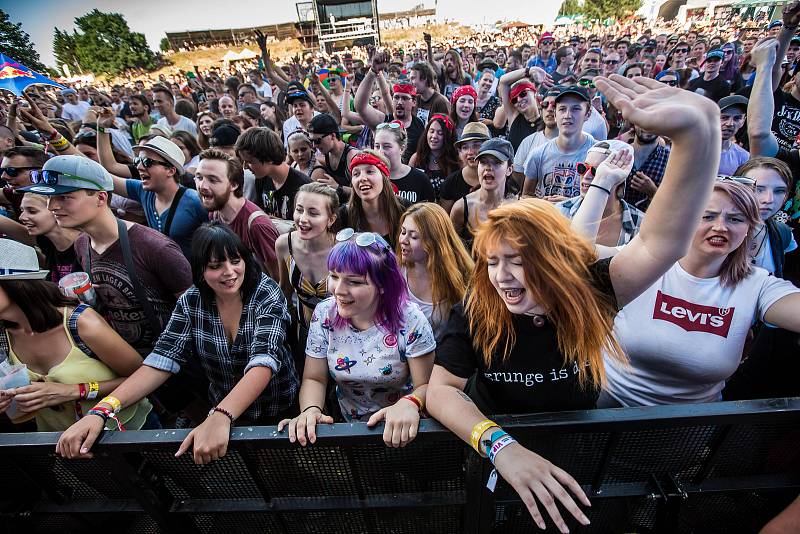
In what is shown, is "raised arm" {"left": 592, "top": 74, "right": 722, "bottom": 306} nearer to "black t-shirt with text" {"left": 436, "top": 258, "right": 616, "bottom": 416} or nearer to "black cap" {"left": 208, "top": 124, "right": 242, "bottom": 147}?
"black t-shirt with text" {"left": 436, "top": 258, "right": 616, "bottom": 416}

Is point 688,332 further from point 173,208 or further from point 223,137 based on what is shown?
point 223,137

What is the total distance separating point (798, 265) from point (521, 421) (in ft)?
13.6

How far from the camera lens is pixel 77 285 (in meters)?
2.27

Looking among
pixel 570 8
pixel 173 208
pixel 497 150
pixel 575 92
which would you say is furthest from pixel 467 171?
pixel 570 8

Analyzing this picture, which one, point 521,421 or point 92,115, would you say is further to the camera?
point 92,115

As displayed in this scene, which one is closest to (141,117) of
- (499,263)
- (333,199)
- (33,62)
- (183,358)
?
(333,199)

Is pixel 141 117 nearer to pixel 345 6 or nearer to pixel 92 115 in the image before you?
pixel 92 115

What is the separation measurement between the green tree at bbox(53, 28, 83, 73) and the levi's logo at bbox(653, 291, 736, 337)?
242 ft

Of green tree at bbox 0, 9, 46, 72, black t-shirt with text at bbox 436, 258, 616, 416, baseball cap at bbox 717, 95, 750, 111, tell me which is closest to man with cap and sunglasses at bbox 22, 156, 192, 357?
black t-shirt with text at bbox 436, 258, 616, 416

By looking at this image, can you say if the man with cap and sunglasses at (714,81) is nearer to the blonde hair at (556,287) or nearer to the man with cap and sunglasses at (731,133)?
the man with cap and sunglasses at (731,133)

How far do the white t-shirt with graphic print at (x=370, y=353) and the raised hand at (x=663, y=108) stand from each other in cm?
131

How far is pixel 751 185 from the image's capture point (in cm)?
190

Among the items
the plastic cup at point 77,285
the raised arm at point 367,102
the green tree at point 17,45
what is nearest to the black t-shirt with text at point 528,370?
the plastic cup at point 77,285

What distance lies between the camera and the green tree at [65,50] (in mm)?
53862
